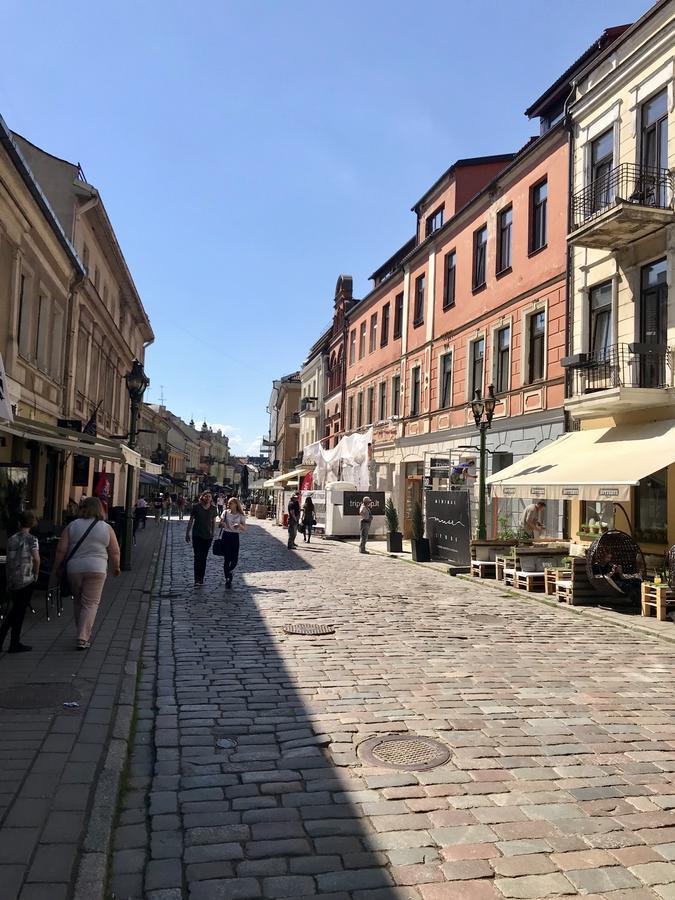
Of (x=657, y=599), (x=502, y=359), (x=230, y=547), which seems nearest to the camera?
(x=657, y=599)

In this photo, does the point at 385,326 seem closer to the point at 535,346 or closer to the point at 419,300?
the point at 419,300

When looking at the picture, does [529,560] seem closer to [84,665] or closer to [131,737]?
[84,665]

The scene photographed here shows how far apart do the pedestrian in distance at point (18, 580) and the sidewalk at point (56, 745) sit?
23 cm

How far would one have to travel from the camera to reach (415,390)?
2939cm

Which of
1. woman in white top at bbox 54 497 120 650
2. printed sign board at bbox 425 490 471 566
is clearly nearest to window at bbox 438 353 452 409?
printed sign board at bbox 425 490 471 566

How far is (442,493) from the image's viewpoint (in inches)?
779

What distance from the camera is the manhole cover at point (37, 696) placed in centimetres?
587

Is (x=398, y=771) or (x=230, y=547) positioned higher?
(x=230, y=547)

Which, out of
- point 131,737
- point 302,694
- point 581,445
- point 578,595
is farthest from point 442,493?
point 131,737

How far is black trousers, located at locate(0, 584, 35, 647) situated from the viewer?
7.54m

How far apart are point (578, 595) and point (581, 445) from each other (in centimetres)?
434

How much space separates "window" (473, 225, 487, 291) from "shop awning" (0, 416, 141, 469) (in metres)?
13.3

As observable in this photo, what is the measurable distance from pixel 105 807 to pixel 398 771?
6.09 ft

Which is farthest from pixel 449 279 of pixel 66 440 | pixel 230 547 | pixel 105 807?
pixel 105 807
